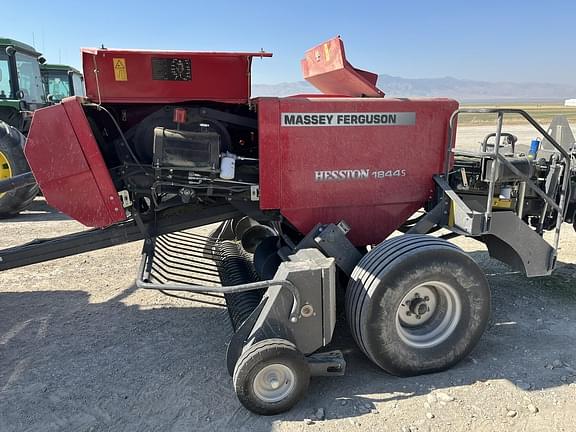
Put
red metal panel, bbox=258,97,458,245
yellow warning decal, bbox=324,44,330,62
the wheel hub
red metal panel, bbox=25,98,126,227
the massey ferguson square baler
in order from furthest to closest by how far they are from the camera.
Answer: yellow warning decal, bbox=324,44,330,62 < red metal panel, bbox=258,97,458,245 < the wheel hub < red metal panel, bbox=25,98,126,227 < the massey ferguson square baler

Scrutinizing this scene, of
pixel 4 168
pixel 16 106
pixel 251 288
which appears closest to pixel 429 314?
pixel 251 288

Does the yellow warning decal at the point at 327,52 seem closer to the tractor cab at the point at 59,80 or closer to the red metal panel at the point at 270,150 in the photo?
the red metal panel at the point at 270,150

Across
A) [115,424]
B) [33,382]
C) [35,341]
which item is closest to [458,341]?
[115,424]

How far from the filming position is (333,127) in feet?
10.9

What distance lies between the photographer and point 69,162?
3.06 metres

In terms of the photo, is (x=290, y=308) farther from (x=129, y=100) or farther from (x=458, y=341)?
(x=129, y=100)

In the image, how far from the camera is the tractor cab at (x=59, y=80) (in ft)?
39.1

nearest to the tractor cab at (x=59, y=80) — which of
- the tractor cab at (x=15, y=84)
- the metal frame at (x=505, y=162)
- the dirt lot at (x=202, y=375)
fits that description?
the tractor cab at (x=15, y=84)

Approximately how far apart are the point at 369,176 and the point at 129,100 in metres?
1.67

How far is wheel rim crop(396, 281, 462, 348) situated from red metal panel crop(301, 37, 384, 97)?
1.51 meters

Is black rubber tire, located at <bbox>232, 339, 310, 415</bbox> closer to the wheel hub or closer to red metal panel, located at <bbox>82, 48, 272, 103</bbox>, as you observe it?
the wheel hub

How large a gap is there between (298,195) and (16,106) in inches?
296

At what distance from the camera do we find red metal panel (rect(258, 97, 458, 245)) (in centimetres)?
327

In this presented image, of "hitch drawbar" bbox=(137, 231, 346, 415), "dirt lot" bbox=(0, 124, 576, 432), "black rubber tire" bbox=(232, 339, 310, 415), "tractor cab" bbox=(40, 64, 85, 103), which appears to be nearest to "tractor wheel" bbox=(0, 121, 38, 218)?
"dirt lot" bbox=(0, 124, 576, 432)
